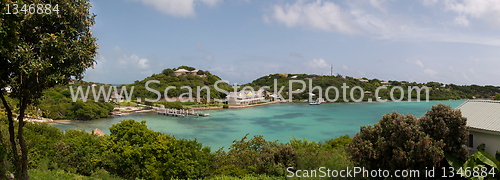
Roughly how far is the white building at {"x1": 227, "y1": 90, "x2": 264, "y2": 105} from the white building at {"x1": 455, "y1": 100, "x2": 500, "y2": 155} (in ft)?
151

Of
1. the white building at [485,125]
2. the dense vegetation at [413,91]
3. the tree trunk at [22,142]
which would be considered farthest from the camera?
the dense vegetation at [413,91]

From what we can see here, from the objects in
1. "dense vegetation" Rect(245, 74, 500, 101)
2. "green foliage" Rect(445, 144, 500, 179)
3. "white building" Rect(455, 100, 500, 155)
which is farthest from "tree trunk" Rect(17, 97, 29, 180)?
"dense vegetation" Rect(245, 74, 500, 101)

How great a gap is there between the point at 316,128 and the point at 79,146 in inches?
1070

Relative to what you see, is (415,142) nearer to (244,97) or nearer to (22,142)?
(22,142)

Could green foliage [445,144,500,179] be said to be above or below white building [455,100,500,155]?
below

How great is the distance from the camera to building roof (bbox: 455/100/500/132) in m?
6.11

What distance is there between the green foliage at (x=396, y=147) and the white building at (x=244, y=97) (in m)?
46.1

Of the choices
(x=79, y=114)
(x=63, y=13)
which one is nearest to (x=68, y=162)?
(x=63, y=13)

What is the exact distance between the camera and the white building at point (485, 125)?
5934 mm

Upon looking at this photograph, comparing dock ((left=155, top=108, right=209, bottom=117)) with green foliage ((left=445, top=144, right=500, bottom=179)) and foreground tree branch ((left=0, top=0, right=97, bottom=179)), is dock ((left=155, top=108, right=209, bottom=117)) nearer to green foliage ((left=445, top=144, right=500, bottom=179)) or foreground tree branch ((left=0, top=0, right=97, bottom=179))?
foreground tree branch ((left=0, top=0, right=97, bottom=179))

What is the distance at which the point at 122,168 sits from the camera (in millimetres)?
7035

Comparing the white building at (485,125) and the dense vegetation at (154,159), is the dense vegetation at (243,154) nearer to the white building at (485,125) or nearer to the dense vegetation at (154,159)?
the dense vegetation at (154,159)

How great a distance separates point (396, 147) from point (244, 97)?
49962 mm

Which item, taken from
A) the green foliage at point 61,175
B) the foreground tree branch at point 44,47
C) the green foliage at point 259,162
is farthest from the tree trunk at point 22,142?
the green foliage at point 259,162
